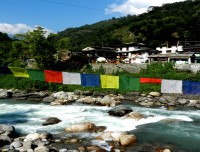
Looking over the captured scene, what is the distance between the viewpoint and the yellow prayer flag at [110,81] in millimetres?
22078

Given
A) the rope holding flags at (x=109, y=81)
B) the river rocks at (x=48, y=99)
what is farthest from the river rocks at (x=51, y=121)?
the river rocks at (x=48, y=99)

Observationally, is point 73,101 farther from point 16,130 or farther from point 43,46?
point 43,46

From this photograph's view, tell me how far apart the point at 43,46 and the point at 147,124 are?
26.3 metres

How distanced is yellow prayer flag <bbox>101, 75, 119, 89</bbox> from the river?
8.09ft

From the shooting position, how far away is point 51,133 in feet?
59.6

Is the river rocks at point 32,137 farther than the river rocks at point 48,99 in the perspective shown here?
No

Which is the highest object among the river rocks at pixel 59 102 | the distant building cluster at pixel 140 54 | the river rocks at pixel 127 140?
the distant building cluster at pixel 140 54

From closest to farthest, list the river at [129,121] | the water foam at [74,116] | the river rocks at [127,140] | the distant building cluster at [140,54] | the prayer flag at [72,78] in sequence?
the river rocks at [127,140]
the river at [129,121]
the water foam at [74,116]
the prayer flag at [72,78]
the distant building cluster at [140,54]

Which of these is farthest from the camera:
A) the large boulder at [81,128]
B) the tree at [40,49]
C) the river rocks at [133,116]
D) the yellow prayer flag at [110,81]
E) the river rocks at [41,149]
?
the tree at [40,49]

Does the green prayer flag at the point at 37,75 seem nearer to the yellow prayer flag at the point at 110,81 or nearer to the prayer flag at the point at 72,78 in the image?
the prayer flag at the point at 72,78

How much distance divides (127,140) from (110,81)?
6801 millimetres

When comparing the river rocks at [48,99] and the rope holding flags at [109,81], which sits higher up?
the rope holding flags at [109,81]

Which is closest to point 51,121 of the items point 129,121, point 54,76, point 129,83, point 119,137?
point 54,76

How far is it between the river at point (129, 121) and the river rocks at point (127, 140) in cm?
50
